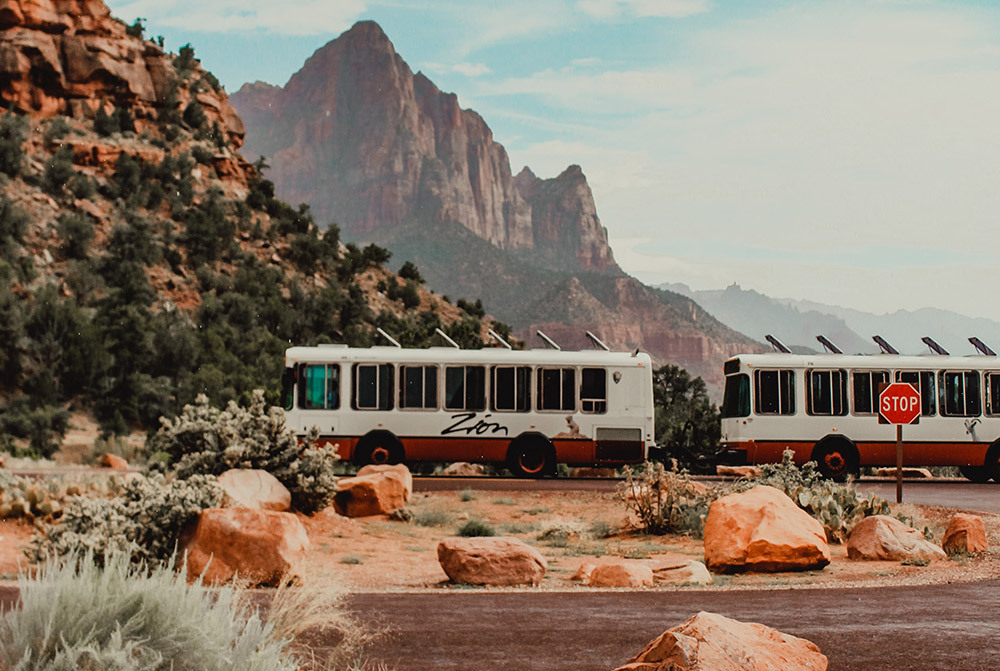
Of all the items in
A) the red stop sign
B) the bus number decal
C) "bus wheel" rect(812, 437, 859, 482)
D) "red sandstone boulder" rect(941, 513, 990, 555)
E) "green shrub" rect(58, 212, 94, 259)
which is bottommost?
"red sandstone boulder" rect(941, 513, 990, 555)

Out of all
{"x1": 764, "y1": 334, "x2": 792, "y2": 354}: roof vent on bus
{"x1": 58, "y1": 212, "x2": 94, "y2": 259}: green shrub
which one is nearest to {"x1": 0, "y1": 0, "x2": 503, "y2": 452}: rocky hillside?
{"x1": 58, "y1": 212, "x2": 94, "y2": 259}: green shrub

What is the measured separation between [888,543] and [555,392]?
12020mm

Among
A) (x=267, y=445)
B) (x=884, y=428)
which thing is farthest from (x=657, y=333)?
(x=267, y=445)

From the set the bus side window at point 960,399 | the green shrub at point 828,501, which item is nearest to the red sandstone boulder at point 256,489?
the green shrub at point 828,501

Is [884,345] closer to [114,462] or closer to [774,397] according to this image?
[774,397]

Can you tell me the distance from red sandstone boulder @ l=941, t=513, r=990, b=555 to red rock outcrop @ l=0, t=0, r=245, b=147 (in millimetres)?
64179

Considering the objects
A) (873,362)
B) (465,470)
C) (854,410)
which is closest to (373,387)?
(465,470)

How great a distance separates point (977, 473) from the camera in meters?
28.9

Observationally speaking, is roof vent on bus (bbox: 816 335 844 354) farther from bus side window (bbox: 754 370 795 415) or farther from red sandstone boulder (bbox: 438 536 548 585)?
red sandstone boulder (bbox: 438 536 548 585)

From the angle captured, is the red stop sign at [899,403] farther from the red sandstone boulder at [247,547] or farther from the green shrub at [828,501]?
the red sandstone boulder at [247,547]

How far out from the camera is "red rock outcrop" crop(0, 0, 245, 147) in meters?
67.6

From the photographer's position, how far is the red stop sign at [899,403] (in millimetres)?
24531

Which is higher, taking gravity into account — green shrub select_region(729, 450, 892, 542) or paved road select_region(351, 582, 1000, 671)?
green shrub select_region(729, 450, 892, 542)

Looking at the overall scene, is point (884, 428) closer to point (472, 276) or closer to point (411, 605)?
point (411, 605)
